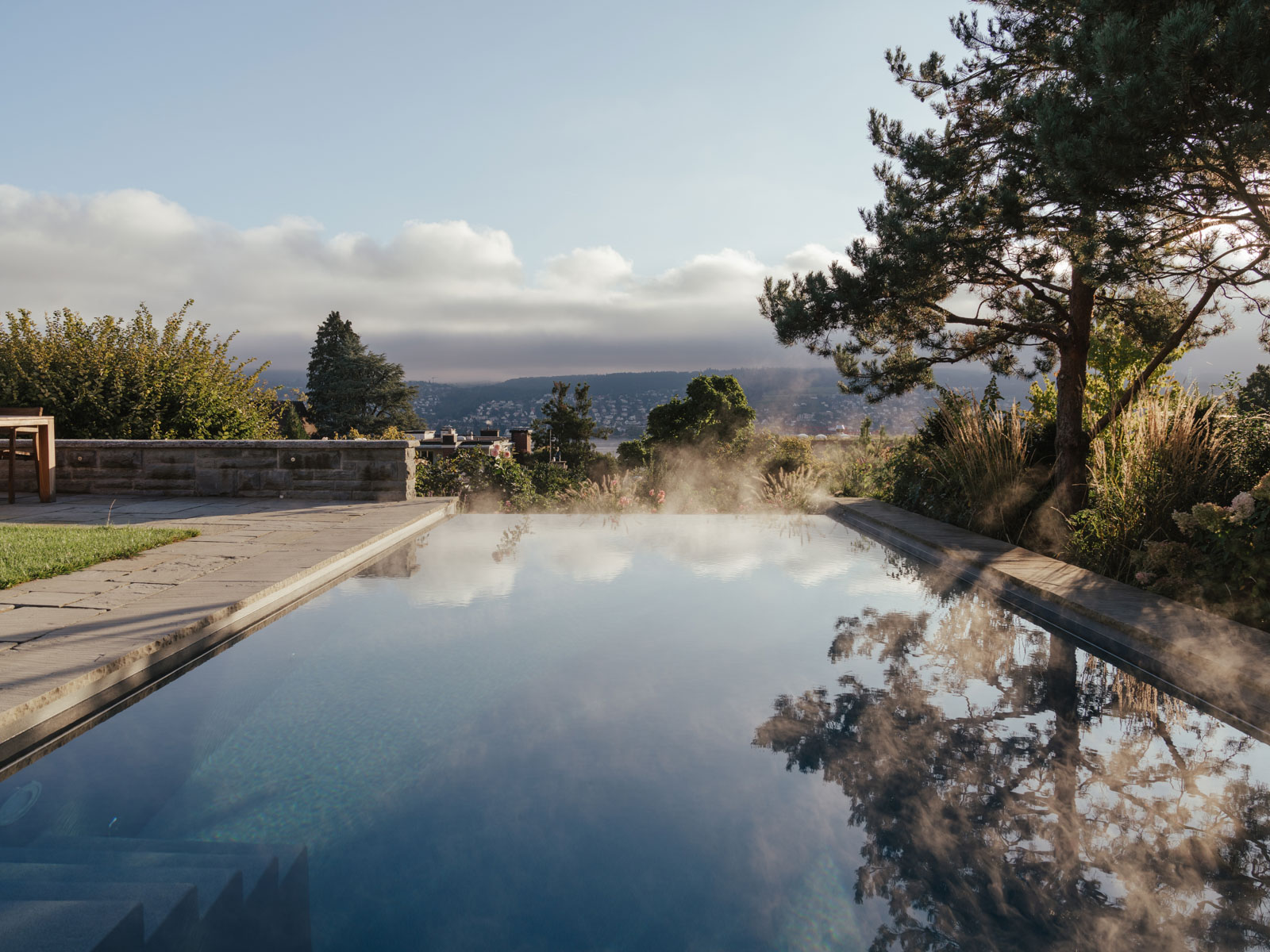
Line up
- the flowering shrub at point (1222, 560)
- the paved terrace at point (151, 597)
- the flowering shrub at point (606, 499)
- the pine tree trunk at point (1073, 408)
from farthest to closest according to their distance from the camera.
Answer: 1. the flowering shrub at point (606, 499)
2. the pine tree trunk at point (1073, 408)
3. the flowering shrub at point (1222, 560)
4. the paved terrace at point (151, 597)

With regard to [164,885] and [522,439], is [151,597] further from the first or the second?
[522,439]

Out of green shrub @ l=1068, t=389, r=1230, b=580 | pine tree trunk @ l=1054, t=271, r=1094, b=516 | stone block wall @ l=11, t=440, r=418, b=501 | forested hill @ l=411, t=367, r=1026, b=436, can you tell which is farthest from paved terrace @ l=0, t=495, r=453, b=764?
pine tree trunk @ l=1054, t=271, r=1094, b=516

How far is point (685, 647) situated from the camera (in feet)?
10.3

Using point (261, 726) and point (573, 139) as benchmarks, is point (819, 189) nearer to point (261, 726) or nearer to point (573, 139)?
point (573, 139)

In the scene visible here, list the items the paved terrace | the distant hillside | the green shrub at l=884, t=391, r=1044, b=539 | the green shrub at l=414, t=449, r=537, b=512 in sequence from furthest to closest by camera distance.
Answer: the green shrub at l=414, t=449, r=537, b=512 < the distant hillside < the green shrub at l=884, t=391, r=1044, b=539 < the paved terrace

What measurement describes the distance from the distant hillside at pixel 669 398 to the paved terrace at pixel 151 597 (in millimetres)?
4352

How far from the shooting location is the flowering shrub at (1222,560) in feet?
10.4

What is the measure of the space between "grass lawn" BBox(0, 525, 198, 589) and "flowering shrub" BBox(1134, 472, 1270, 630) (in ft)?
18.9

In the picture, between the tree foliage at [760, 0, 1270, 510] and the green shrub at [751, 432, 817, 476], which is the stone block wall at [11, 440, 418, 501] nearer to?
the tree foliage at [760, 0, 1270, 510]

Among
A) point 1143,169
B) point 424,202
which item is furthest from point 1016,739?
point 424,202

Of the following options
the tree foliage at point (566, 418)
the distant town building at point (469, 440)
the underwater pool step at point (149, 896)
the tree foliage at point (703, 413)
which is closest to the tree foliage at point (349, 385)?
the distant town building at point (469, 440)

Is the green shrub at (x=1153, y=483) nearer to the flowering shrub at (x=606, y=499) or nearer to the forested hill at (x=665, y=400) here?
the forested hill at (x=665, y=400)

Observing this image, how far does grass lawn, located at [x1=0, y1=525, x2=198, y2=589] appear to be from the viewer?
149 inches

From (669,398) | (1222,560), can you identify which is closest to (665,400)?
(669,398)
